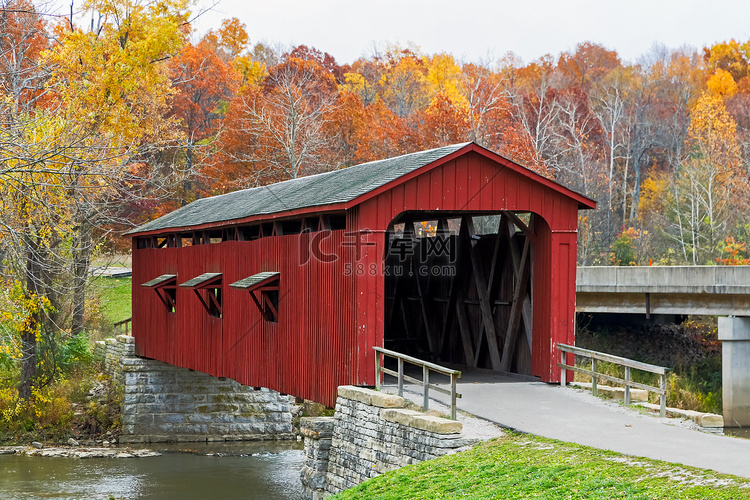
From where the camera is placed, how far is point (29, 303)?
1942cm

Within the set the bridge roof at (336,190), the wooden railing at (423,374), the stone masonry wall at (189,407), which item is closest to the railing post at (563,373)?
the bridge roof at (336,190)

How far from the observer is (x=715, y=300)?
2188 centimetres

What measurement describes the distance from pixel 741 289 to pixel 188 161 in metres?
23.9

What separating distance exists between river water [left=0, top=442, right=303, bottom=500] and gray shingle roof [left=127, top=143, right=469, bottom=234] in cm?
543

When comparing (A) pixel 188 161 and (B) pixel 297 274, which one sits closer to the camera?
(B) pixel 297 274

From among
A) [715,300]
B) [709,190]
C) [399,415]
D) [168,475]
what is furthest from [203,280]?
[709,190]

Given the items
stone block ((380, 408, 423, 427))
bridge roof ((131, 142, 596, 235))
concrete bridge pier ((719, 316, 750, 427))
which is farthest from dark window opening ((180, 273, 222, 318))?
concrete bridge pier ((719, 316, 750, 427))

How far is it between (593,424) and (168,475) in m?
11.1

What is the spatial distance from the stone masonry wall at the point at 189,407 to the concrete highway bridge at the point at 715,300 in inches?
392

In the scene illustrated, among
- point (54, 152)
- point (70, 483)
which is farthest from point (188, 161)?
point (54, 152)

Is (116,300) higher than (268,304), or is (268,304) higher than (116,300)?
(268,304)

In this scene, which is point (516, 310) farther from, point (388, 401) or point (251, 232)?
point (251, 232)

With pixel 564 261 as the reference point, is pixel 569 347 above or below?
below

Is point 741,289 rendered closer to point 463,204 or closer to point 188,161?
point 463,204
